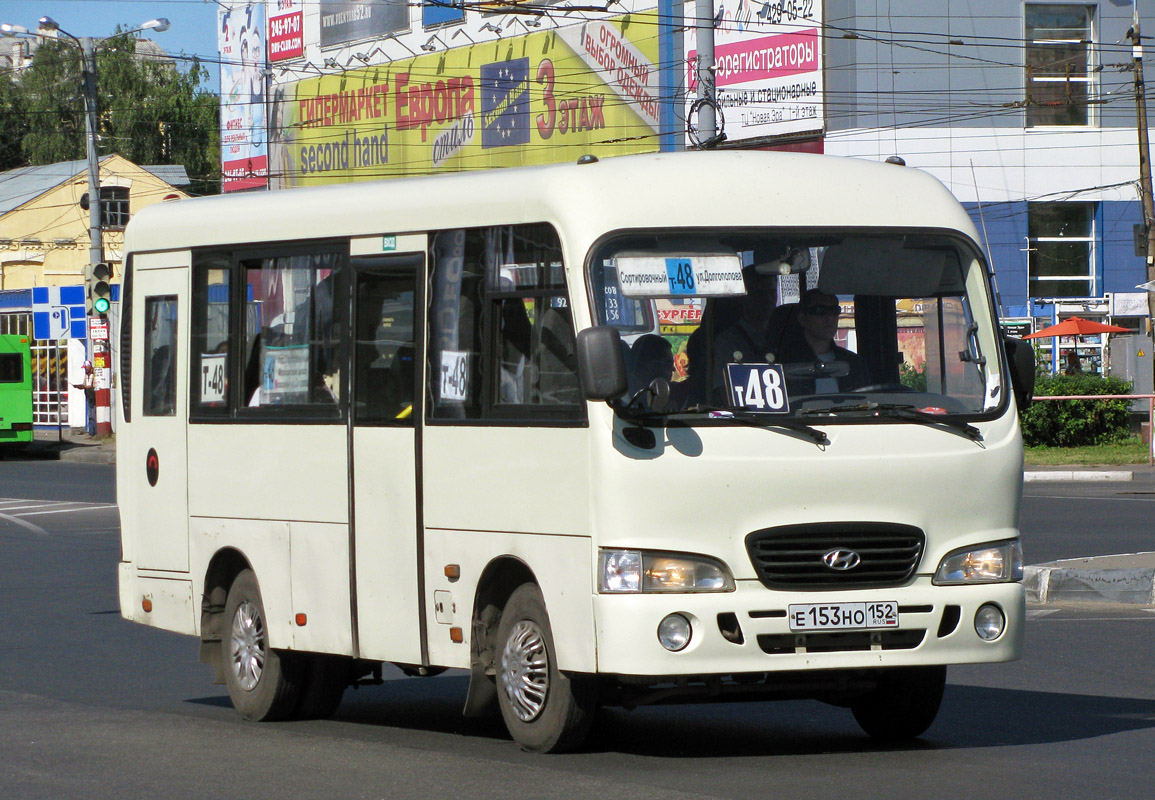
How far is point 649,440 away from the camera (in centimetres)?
716

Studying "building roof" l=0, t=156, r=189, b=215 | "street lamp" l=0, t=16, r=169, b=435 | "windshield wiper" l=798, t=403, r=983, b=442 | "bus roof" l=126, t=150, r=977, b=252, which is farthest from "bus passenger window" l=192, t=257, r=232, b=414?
"building roof" l=0, t=156, r=189, b=215

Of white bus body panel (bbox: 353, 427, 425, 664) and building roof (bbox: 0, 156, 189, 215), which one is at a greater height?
building roof (bbox: 0, 156, 189, 215)

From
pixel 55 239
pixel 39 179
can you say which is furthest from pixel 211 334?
pixel 39 179

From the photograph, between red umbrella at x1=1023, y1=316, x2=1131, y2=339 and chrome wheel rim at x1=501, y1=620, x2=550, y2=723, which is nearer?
chrome wheel rim at x1=501, y1=620, x2=550, y2=723

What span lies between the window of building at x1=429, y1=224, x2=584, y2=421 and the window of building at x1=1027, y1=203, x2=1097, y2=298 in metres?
39.1

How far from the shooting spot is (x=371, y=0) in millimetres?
63125

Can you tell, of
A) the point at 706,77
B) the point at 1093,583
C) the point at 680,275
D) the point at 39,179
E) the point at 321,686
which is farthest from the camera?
the point at 39,179

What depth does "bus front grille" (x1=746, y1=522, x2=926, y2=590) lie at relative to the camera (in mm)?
7164

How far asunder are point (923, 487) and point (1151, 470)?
73.6ft

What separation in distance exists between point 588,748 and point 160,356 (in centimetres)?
364

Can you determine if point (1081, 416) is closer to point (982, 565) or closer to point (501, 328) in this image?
point (982, 565)

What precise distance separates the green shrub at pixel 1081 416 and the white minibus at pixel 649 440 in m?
25.5

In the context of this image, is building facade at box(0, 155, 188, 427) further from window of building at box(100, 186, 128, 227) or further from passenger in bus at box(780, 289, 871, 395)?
passenger in bus at box(780, 289, 871, 395)

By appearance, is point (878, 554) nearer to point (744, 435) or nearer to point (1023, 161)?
point (744, 435)
